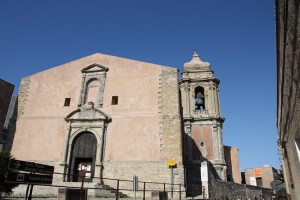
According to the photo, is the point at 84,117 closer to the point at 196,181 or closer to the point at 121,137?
the point at 121,137

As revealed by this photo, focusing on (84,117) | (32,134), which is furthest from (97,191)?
(32,134)

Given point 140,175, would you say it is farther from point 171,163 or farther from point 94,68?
point 94,68

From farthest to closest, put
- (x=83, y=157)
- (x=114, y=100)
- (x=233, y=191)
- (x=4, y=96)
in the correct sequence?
(x=233, y=191), (x=4, y=96), (x=114, y=100), (x=83, y=157)

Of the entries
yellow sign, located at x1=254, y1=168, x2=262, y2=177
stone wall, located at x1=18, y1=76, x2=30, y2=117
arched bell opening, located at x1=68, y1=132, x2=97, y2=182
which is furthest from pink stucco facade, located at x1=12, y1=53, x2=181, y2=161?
yellow sign, located at x1=254, y1=168, x2=262, y2=177

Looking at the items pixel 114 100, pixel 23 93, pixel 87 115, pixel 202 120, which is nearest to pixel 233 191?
pixel 202 120

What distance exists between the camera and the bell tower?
1104 inches

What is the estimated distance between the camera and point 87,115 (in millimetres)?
16125

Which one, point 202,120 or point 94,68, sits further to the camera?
point 202,120

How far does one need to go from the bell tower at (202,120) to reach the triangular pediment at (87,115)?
1389 cm

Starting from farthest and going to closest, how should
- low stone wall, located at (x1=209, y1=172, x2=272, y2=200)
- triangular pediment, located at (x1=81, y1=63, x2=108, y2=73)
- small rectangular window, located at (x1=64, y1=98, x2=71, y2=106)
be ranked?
triangular pediment, located at (x1=81, y1=63, x2=108, y2=73), small rectangular window, located at (x1=64, y1=98, x2=71, y2=106), low stone wall, located at (x1=209, y1=172, x2=272, y2=200)

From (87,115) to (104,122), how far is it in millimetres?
1263

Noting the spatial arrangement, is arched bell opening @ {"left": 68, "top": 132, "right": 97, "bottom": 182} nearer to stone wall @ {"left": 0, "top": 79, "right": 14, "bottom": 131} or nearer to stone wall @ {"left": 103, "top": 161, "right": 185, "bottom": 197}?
stone wall @ {"left": 103, "top": 161, "right": 185, "bottom": 197}

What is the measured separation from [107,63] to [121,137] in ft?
17.7

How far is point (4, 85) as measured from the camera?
727 inches
